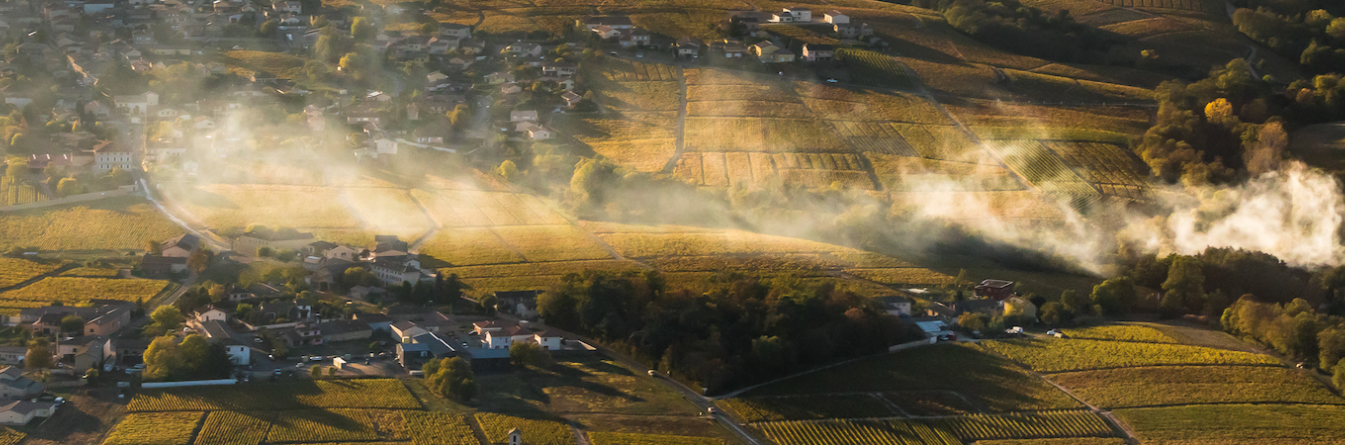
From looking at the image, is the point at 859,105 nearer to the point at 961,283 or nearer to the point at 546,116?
the point at 546,116

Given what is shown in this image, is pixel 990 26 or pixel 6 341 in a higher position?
pixel 990 26

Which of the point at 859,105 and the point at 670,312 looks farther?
the point at 859,105

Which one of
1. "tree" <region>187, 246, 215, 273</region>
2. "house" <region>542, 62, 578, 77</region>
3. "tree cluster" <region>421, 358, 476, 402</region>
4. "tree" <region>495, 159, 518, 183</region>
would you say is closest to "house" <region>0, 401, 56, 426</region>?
"tree cluster" <region>421, 358, 476, 402</region>

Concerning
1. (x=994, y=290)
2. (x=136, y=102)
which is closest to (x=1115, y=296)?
(x=994, y=290)

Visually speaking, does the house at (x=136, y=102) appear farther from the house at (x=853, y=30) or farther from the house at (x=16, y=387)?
the house at (x=853, y=30)

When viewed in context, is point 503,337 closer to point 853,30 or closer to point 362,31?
point 362,31

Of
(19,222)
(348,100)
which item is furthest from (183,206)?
(348,100)

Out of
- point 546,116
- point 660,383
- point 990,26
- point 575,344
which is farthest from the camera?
point 990,26
